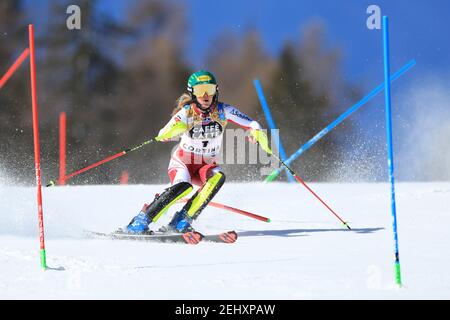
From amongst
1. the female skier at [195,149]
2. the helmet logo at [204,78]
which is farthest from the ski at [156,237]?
the helmet logo at [204,78]

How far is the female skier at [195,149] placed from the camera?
5180mm

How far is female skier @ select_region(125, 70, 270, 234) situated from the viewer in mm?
5180

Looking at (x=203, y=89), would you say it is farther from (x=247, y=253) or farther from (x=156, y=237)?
(x=247, y=253)

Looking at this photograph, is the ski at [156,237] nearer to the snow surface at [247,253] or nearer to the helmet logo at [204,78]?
the snow surface at [247,253]

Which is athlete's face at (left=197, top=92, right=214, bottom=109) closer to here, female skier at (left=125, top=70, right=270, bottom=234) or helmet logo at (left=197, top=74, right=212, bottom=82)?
female skier at (left=125, top=70, right=270, bottom=234)

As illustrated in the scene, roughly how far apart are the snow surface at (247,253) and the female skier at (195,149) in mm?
445

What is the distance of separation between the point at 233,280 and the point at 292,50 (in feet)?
48.6

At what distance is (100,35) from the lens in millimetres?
18031

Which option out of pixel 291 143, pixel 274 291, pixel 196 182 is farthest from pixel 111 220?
pixel 291 143

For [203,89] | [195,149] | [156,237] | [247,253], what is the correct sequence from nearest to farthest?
1. [247,253]
2. [156,237]
3. [203,89]
4. [195,149]

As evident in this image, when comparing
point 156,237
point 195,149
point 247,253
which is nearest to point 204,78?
point 195,149

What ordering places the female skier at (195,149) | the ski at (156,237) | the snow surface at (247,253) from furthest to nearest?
the female skier at (195,149) → the ski at (156,237) → the snow surface at (247,253)

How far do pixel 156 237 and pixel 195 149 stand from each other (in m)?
0.89

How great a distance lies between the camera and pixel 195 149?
213 inches
